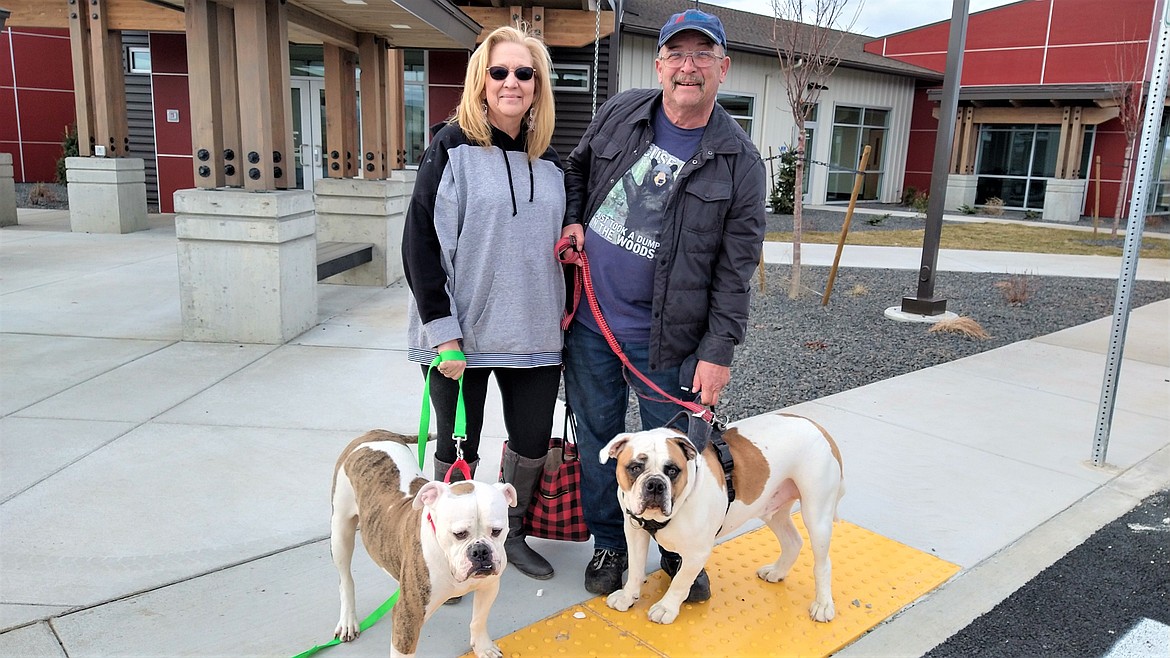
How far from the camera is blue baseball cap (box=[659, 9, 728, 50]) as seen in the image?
2.60m

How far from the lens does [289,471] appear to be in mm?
3949

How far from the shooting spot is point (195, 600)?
283cm

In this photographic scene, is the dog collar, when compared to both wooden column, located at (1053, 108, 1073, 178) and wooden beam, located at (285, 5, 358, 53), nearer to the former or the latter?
wooden beam, located at (285, 5, 358, 53)

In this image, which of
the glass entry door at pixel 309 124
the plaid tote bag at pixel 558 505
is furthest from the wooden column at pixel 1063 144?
the plaid tote bag at pixel 558 505

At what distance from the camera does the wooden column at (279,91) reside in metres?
6.46

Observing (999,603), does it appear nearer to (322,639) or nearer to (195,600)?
(322,639)

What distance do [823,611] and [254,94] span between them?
5.42m

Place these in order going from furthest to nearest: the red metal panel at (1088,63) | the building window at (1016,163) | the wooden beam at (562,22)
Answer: the building window at (1016,163) → the red metal panel at (1088,63) → the wooden beam at (562,22)

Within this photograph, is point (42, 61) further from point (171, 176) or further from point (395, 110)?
point (395, 110)

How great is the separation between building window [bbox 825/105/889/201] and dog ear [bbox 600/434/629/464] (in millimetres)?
21378

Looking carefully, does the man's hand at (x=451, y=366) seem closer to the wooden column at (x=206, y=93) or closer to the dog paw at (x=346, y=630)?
the dog paw at (x=346, y=630)

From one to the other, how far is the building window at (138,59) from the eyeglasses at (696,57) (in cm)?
1537

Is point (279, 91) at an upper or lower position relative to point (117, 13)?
lower

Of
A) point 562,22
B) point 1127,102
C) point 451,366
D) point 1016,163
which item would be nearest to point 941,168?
point 562,22
